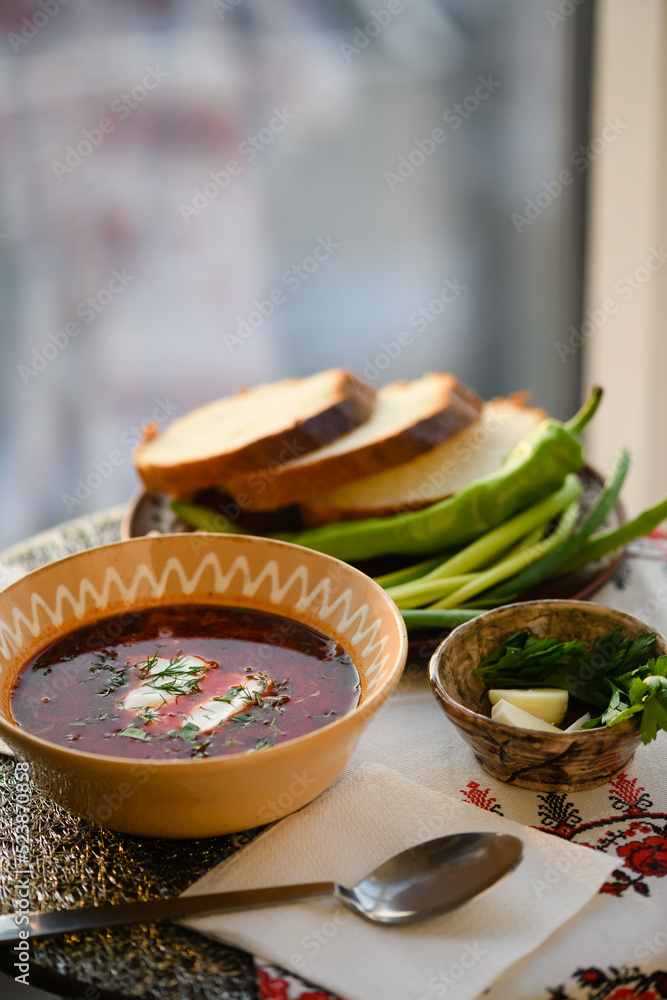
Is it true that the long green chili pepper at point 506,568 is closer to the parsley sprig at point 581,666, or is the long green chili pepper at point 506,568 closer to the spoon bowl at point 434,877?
the parsley sprig at point 581,666

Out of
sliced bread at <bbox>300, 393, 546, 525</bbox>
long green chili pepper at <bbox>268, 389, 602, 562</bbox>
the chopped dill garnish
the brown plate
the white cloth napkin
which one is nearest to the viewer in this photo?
the white cloth napkin

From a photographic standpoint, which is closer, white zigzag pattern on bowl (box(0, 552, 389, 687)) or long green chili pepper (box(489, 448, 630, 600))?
white zigzag pattern on bowl (box(0, 552, 389, 687))

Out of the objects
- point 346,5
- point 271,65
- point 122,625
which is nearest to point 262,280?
point 271,65

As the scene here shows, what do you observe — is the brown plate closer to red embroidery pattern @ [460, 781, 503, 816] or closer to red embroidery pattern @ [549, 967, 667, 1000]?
red embroidery pattern @ [460, 781, 503, 816]

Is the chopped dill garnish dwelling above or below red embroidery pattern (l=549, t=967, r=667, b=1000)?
above

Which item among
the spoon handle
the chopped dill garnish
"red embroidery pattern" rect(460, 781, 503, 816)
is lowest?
"red embroidery pattern" rect(460, 781, 503, 816)

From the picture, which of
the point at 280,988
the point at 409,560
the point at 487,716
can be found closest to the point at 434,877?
the point at 280,988

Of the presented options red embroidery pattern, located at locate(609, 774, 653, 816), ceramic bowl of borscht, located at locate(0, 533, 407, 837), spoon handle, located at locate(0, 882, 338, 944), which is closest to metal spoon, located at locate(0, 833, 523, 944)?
spoon handle, located at locate(0, 882, 338, 944)
